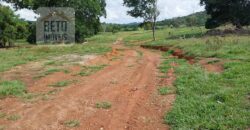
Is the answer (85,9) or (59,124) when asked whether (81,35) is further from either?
(59,124)

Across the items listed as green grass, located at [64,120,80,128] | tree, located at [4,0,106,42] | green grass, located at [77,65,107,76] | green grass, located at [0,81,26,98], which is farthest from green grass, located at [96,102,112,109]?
tree, located at [4,0,106,42]

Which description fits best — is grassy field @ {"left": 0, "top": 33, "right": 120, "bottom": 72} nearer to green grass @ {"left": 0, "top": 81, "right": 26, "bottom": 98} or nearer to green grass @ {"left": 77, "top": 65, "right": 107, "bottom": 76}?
green grass @ {"left": 77, "top": 65, "right": 107, "bottom": 76}

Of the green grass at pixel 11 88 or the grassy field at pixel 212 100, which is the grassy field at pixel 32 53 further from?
the grassy field at pixel 212 100

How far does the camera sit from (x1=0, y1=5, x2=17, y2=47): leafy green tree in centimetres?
3077

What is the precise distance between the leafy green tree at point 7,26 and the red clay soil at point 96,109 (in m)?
21.3

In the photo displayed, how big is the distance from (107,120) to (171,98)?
2.15 meters

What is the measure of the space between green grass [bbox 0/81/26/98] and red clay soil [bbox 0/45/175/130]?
40 cm

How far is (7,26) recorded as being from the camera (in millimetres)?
30719

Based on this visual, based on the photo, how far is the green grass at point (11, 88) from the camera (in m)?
9.47

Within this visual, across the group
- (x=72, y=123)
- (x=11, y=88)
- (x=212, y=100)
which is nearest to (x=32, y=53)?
(x=11, y=88)

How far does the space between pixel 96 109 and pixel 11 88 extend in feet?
11.2

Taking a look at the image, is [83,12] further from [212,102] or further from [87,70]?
[212,102]

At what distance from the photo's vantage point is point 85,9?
4016cm

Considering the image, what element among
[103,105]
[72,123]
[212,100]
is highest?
[212,100]
